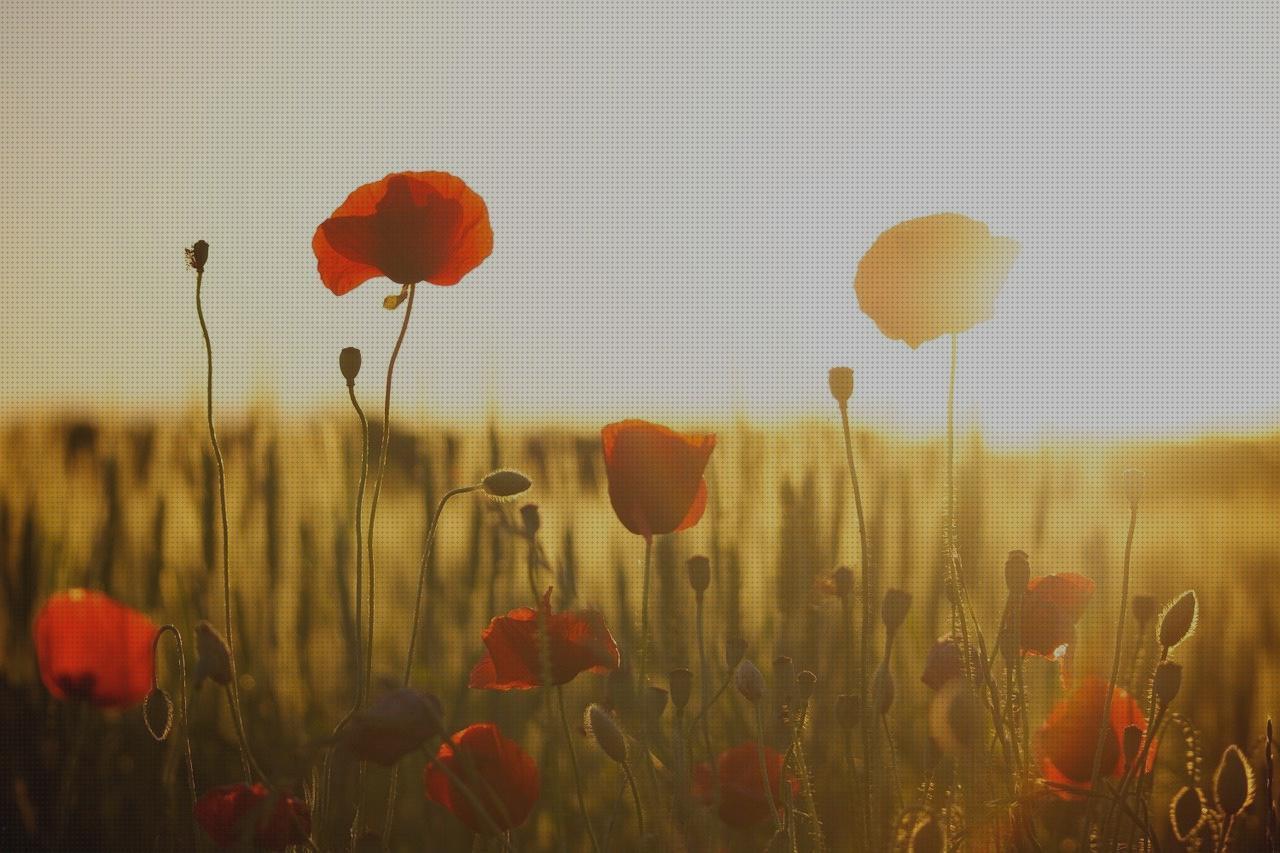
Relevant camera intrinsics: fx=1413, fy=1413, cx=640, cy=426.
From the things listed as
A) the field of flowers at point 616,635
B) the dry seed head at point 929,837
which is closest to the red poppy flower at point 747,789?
the field of flowers at point 616,635

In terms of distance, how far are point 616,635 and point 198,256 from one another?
1.39 m

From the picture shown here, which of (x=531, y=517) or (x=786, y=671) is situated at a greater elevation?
(x=531, y=517)

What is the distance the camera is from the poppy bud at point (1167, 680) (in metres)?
1.31

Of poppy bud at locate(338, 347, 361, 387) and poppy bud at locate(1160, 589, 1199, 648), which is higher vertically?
poppy bud at locate(338, 347, 361, 387)

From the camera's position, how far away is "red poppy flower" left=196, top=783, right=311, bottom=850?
3.99 ft

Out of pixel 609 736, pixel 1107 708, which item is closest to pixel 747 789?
pixel 609 736

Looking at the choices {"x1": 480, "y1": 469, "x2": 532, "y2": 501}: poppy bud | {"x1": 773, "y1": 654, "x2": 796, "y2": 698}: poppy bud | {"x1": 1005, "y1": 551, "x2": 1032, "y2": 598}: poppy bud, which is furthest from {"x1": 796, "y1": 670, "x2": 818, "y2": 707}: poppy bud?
{"x1": 480, "y1": 469, "x2": 532, "y2": 501}: poppy bud

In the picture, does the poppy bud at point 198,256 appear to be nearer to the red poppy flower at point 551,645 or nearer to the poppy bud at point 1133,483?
the red poppy flower at point 551,645

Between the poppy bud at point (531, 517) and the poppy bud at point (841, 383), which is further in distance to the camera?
the poppy bud at point (841, 383)

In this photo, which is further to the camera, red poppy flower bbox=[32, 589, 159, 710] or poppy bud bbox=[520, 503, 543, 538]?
red poppy flower bbox=[32, 589, 159, 710]

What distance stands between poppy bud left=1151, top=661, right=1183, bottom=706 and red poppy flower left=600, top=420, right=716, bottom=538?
48 centimetres

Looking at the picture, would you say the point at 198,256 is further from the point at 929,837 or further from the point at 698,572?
the point at 929,837

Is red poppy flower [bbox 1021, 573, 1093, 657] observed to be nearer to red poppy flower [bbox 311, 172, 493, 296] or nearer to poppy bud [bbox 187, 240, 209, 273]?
red poppy flower [bbox 311, 172, 493, 296]

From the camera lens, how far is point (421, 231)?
63.1 inches
